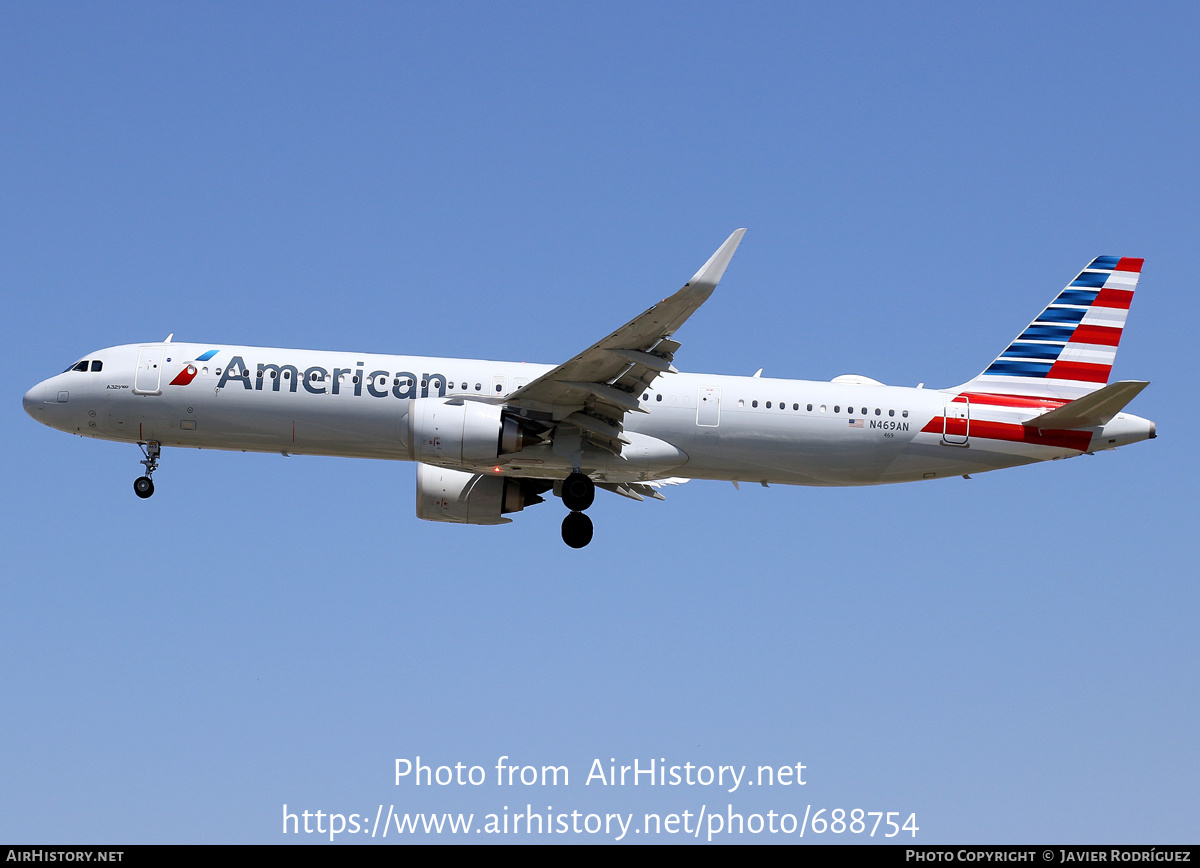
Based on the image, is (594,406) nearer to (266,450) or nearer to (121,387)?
(266,450)

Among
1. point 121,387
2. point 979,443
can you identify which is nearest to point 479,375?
point 121,387

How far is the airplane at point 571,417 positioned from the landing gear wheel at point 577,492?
0.03 metres

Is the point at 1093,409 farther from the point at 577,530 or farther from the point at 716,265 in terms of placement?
the point at 577,530

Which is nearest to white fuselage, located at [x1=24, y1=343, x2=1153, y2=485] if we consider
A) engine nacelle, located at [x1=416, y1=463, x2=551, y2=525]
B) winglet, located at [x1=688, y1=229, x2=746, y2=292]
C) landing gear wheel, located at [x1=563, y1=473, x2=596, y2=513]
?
landing gear wheel, located at [x1=563, y1=473, x2=596, y2=513]

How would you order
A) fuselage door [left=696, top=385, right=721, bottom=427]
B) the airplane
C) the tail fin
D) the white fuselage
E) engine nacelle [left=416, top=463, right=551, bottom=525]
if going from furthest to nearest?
engine nacelle [left=416, top=463, right=551, bottom=525] < the tail fin < fuselage door [left=696, top=385, right=721, bottom=427] < the white fuselage < the airplane

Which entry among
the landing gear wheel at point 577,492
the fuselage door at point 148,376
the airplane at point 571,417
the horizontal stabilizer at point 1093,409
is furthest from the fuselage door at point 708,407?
the fuselage door at point 148,376

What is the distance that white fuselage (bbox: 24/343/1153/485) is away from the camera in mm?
31391

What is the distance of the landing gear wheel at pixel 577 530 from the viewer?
32.2 m

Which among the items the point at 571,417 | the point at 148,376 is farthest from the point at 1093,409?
the point at 148,376

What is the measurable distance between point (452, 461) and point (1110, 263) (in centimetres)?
1902

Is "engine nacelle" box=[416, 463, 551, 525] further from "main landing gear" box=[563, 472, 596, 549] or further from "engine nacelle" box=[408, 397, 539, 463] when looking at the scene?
"engine nacelle" box=[408, 397, 539, 463]

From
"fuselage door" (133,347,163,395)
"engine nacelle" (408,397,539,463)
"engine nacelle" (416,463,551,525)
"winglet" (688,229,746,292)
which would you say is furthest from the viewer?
"engine nacelle" (416,463,551,525)

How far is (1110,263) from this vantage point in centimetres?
3556

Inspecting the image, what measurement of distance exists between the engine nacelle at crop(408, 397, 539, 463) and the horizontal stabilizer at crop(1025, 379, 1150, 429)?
13.1 m
